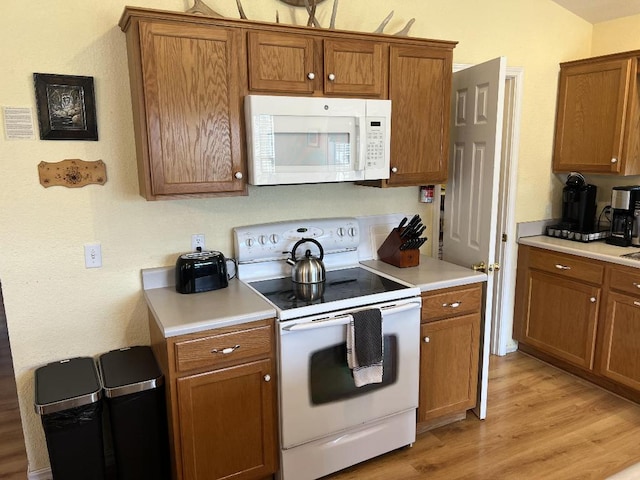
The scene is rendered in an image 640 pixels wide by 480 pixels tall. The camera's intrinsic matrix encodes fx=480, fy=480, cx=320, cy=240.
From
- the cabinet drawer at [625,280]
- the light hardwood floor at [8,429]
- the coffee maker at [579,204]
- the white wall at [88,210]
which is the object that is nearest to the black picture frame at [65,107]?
the white wall at [88,210]

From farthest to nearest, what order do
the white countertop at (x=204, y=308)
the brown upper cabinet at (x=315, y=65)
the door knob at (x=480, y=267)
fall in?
the door knob at (x=480, y=267), the brown upper cabinet at (x=315, y=65), the white countertop at (x=204, y=308)

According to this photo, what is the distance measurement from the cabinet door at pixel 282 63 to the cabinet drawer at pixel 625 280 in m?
2.09

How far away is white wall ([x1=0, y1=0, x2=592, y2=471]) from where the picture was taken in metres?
2.04

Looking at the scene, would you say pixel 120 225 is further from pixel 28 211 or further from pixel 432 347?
pixel 432 347

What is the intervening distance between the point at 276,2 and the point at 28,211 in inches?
60.7

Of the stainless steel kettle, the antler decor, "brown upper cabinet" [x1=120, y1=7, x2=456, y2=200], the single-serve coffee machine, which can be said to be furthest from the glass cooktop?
the single-serve coffee machine

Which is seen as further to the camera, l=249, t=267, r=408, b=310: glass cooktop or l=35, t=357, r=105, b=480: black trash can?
l=249, t=267, r=408, b=310: glass cooktop

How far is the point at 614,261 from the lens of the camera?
2.84m

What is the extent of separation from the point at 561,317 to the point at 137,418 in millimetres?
2711

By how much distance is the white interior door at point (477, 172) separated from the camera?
2494mm

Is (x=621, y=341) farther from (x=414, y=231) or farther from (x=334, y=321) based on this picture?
(x=334, y=321)

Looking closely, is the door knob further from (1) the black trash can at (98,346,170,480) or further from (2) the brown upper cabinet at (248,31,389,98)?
(1) the black trash can at (98,346,170,480)

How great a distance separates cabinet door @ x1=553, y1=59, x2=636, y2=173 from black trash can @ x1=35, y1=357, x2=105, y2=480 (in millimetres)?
3211

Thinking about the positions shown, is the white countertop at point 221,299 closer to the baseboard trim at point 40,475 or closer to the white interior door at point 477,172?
the white interior door at point 477,172
